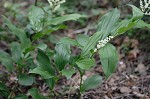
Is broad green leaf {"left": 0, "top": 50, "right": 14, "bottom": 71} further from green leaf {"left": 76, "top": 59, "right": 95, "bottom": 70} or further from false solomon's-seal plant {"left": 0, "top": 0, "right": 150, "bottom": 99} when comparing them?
green leaf {"left": 76, "top": 59, "right": 95, "bottom": 70}

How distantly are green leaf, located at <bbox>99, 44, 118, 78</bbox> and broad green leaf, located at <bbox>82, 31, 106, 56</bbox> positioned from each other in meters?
0.08

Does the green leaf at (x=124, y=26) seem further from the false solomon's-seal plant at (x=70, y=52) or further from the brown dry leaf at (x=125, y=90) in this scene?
the brown dry leaf at (x=125, y=90)

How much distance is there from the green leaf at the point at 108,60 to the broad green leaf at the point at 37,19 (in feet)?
2.77

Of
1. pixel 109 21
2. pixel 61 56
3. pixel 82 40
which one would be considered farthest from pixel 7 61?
pixel 109 21

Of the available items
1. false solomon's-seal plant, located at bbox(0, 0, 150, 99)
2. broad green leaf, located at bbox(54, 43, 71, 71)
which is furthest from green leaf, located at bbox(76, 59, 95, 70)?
broad green leaf, located at bbox(54, 43, 71, 71)

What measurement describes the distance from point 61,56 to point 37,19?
63 cm

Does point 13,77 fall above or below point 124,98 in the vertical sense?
above

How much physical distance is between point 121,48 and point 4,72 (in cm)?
147

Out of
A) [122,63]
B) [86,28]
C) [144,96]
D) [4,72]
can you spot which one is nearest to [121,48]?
[122,63]

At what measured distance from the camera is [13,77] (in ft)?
10.3

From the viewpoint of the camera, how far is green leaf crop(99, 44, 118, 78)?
2092mm

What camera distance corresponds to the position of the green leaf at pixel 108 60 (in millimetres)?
2092

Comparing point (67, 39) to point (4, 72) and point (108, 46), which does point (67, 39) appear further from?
point (4, 72)

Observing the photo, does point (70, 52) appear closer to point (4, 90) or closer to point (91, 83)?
point (91, 83)
